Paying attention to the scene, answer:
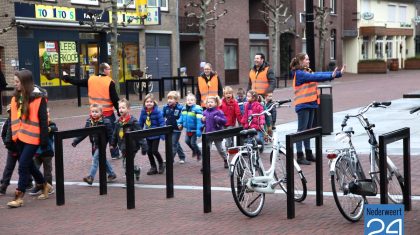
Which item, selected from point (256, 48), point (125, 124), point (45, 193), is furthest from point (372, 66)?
point (45, 193)

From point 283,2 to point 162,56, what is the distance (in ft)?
54.2

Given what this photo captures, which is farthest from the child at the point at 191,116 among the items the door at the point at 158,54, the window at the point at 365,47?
the window at the point at 365,47

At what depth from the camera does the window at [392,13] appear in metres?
66.8

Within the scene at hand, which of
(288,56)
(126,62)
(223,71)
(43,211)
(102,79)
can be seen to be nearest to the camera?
(43,211)

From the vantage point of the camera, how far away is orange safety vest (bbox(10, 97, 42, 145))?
8.81 m

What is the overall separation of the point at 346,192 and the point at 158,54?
29570 mm

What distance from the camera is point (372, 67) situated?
5694cm

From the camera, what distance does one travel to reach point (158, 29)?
36000mm

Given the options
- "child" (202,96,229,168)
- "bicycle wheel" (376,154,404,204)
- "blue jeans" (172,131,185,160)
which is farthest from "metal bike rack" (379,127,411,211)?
"blue jeans" (172,131,185,160)

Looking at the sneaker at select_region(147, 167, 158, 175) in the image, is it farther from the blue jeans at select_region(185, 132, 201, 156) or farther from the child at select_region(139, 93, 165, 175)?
the blue jeans at select_region(185, 132, 201, 156)

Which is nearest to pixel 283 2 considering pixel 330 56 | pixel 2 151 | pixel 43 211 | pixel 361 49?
pixel 330 56

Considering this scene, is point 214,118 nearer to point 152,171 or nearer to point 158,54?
point 152,171

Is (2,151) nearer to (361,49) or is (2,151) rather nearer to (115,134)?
(115,134)

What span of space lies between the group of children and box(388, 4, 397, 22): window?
57.0m
